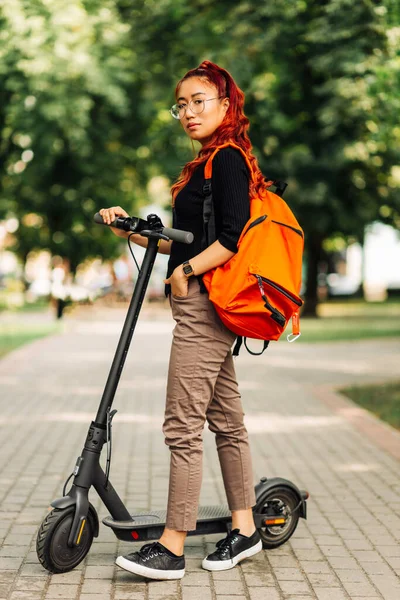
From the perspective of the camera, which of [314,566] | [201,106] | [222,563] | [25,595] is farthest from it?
[314,566]

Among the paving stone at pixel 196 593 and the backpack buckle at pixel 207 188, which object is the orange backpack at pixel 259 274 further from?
the paving stone at pixel 196 593

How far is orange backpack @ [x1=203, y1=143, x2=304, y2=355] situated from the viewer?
155 inches

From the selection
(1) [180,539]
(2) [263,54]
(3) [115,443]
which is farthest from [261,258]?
(2) [263,54]

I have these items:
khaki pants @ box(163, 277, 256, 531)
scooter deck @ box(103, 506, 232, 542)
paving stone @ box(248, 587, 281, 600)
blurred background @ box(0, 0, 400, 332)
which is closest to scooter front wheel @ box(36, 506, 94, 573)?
scooter deck @ box(103, 506, 232, 542)

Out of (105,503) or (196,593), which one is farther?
(105,503)

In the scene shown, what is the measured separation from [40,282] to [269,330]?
43.8 metres

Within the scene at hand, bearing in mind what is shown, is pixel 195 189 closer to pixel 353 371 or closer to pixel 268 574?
pixel 268 574

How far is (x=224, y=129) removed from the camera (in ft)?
13.5

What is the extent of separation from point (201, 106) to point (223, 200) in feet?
1.40

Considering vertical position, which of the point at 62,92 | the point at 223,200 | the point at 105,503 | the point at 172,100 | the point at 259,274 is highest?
the point at 62,92

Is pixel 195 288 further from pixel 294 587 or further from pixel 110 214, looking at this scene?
pixel 294 587

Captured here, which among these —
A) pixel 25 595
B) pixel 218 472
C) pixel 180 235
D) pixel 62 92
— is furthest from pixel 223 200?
pixel 62 92

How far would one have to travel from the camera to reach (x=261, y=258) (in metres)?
3.95

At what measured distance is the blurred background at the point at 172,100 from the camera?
11648 mm
